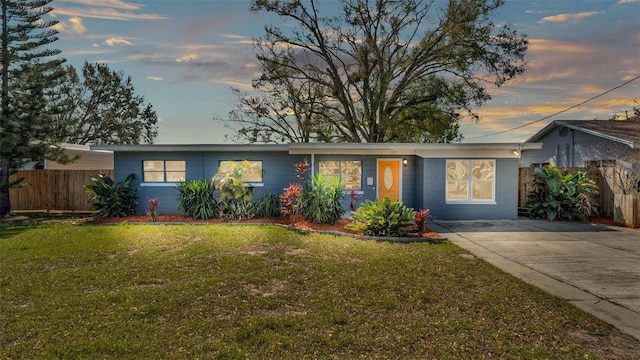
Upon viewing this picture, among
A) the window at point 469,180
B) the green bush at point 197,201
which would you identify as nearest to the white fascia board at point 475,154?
the window at point 469,180

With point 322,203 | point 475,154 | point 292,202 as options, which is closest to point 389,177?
point 475,154

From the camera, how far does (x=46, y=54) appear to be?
47.6 ft

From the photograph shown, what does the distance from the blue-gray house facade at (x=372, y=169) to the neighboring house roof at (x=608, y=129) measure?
16.3ft

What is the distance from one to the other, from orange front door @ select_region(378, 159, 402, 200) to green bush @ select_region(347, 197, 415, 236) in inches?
132

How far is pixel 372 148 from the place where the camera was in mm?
11555

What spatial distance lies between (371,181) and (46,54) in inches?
567

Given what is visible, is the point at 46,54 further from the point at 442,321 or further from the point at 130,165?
the point at 442,321

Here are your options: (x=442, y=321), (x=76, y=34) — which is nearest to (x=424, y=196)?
(x=442, y=321)

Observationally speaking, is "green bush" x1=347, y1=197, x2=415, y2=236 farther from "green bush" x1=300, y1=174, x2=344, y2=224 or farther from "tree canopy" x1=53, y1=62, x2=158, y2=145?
"tree canopy" x1=53, y1=62, x2=158, y2=145

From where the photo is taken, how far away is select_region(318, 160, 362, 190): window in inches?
484

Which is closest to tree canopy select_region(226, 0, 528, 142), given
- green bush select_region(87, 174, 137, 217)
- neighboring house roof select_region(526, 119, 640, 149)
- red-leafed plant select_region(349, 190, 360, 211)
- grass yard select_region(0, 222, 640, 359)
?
neighboring house roof select_region(526, 119, 640, 149)

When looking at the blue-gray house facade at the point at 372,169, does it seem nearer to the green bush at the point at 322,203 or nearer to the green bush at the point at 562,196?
the green bush at the point at 562,196

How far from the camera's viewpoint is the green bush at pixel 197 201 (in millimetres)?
11562

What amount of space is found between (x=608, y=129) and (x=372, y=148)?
37.4ft
